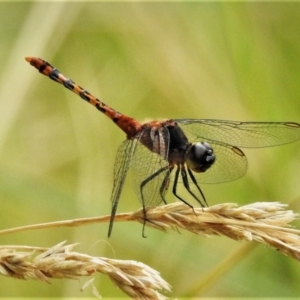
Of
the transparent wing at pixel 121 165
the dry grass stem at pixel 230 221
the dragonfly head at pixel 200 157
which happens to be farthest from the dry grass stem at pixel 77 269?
the dragonfly head at pixel 200 157

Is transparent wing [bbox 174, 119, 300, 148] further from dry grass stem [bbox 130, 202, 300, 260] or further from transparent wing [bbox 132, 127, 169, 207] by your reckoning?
dry grass stem [bbox 130, 202, 300, 260]

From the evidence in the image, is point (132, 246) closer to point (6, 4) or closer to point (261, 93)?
point (261, 93)

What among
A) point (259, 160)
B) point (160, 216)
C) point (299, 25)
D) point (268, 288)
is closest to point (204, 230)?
point (160, 216)

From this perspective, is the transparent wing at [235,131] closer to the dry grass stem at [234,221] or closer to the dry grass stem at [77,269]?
the dry grass stem at [234,221]

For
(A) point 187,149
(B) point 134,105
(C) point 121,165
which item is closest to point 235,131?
(A) point 187,149

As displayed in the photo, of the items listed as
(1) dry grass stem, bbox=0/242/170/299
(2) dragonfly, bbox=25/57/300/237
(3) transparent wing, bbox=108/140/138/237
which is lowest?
(1) dry grass stem, bbox=0/242/170/299

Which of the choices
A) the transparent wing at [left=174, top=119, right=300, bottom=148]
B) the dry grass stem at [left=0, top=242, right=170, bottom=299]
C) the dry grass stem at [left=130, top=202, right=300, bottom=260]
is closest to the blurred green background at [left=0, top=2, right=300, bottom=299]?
the transparent wing at [left=174, top=119, right=300, bottom=148]
